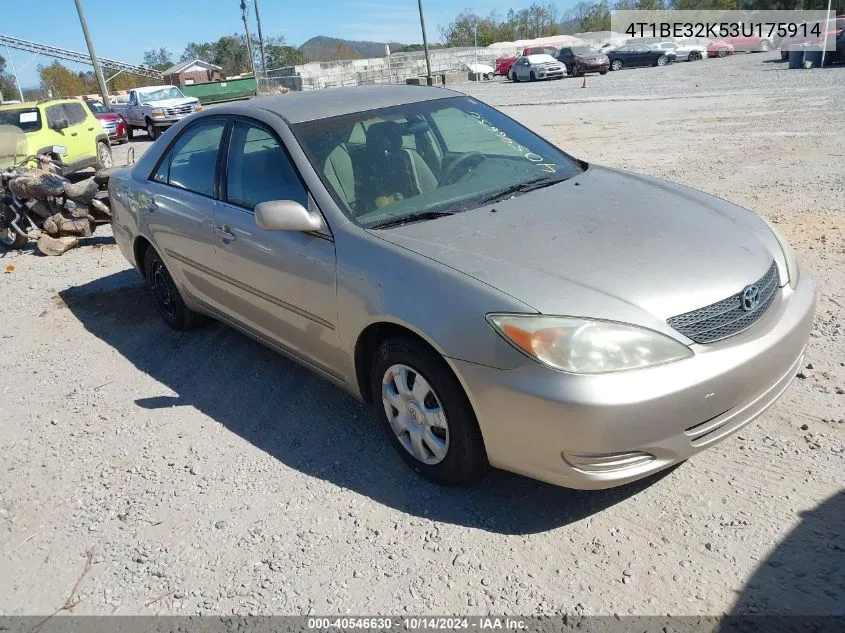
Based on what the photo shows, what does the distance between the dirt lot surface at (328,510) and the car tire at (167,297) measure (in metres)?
0.20

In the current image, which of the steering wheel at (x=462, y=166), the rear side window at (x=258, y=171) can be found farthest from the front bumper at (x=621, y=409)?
the rear side window at (x=258, y=171)

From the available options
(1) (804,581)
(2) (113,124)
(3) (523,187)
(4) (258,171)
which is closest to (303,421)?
(4) (258,171)

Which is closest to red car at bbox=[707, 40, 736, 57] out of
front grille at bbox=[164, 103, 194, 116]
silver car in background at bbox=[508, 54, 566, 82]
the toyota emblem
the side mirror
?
silver car in background at bbox=[508, 54, 566, 82]

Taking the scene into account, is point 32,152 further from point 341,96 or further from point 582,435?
point 582,435

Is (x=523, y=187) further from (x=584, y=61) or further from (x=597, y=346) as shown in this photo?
(x=584, y=61)

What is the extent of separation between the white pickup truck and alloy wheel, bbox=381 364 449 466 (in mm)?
22282

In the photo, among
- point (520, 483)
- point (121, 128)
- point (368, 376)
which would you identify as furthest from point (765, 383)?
point (121, 128)

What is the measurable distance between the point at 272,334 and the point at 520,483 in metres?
1.68

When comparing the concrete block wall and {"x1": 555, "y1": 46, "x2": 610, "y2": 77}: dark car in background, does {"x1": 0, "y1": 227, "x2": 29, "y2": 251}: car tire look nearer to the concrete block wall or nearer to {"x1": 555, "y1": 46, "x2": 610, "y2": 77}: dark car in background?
{"x1": 555, "y1": 46, "x2": 610, "y2": 77}: dark car in background

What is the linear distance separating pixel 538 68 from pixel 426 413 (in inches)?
1437

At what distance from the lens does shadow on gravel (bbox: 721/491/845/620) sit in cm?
225

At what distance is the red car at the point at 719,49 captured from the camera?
3853 cm

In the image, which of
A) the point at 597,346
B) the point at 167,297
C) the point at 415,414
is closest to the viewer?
the point at 597,346

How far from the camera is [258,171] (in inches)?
154
